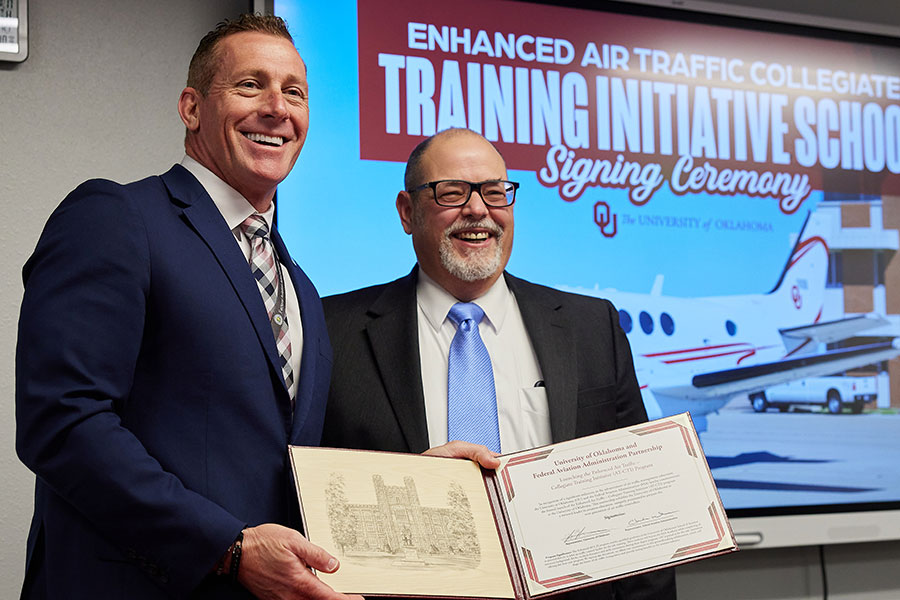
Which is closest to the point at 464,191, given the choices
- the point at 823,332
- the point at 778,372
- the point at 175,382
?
the point at 175,382

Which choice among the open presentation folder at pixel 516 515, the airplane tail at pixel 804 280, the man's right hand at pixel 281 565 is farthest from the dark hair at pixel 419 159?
the airplane tail at pixel 804 280

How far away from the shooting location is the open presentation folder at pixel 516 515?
1349 mm

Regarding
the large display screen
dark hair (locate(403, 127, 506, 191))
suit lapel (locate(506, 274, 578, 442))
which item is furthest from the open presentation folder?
the large display screen

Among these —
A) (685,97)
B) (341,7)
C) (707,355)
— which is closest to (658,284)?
(707,355)

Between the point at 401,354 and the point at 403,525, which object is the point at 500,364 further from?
the point at 403,525

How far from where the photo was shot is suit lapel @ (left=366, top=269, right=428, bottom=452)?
1.82 meters

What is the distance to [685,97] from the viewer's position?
119 inches

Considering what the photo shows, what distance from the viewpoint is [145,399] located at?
128 centimetres

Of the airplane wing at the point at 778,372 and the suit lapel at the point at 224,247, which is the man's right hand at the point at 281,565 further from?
the airplane wing at the point at 778,372

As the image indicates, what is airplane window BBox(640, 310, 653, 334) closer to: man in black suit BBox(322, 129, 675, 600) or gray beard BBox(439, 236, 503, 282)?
man in black suit BBox(322, 129, 675, 600)

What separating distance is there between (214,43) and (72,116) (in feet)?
3.91

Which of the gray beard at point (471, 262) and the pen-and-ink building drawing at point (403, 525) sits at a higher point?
the gray beard at point (471, 262)

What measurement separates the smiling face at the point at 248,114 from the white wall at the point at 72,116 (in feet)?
3.70
